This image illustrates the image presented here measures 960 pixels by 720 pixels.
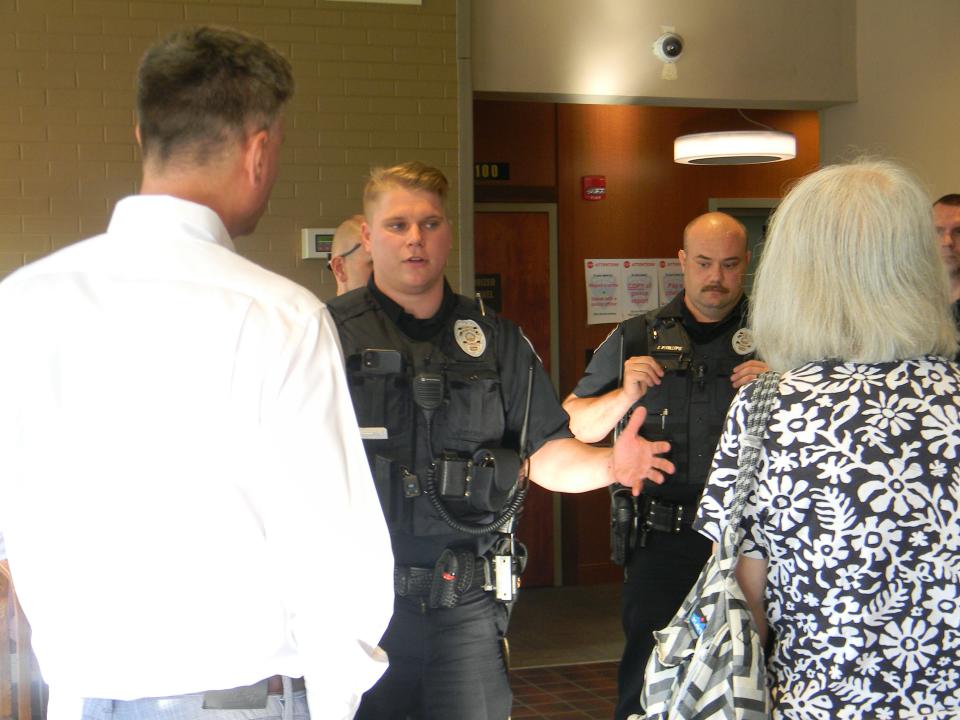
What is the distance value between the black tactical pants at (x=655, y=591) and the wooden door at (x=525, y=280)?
3641 millimetres

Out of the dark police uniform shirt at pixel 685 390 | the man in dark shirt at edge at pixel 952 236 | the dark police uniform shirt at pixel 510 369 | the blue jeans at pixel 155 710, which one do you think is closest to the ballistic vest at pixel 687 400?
the dark police uniform shirt at pixel 685 390

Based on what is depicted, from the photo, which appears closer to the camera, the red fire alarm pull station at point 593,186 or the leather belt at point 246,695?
the leather belt at point 246,695

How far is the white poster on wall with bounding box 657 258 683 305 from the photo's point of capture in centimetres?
759

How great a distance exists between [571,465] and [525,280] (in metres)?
4.48

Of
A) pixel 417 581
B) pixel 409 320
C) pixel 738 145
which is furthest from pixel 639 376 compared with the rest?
pixel 738 145

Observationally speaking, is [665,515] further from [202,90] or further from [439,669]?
[202,90]

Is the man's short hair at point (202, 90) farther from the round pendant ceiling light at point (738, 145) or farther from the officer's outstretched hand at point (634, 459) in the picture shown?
the round pendant ceiling light at point (738, 145)

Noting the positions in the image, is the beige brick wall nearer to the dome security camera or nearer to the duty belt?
the dome security camera

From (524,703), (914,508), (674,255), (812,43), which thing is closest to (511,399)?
(914,508)

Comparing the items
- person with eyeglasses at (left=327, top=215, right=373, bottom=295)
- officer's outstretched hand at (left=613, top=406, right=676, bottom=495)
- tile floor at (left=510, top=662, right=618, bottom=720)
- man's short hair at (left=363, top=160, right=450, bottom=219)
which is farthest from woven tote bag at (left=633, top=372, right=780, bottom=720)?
tile floor at (left=510, top=662, right=618, bottom=720)

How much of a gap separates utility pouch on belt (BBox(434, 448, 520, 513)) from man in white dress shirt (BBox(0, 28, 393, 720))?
42.0 inches

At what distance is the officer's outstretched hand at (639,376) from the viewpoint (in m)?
3.37

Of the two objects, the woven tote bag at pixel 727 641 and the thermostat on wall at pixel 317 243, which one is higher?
the thermostat on wall at pixel 317 243

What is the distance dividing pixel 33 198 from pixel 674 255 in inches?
167
